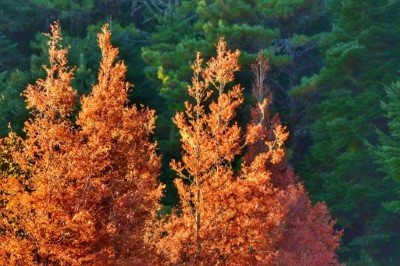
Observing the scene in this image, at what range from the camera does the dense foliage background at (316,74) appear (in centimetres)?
2661

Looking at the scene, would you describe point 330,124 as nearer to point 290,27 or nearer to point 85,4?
point 290,27

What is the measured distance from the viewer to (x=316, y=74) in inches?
1119

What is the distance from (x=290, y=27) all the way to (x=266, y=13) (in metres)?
2.35

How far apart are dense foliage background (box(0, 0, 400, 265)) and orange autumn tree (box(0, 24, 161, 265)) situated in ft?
50.7

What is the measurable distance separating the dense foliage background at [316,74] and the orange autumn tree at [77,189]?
15.5 m

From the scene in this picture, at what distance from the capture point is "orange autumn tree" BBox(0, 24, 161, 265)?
30.1 feet

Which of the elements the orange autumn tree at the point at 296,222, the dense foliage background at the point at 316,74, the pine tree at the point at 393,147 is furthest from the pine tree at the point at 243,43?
the orange autumn tree at the point at 296,222

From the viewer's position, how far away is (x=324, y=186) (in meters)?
28.3

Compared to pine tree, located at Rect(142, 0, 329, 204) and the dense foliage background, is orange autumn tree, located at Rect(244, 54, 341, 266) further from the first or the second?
the dense foliage background

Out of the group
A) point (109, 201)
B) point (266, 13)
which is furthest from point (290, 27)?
point (109, 201)

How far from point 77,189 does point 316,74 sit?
20.4 meters

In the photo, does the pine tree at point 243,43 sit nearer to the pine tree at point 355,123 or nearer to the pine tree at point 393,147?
the pine tree at point 355,123

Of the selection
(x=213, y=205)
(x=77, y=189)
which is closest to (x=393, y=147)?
(x=213, y=205)

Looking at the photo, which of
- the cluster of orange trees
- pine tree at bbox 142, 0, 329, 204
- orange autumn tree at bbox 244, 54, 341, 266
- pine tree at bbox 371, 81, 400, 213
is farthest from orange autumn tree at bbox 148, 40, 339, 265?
pine tree at bbox 371, 81, 400, 213
